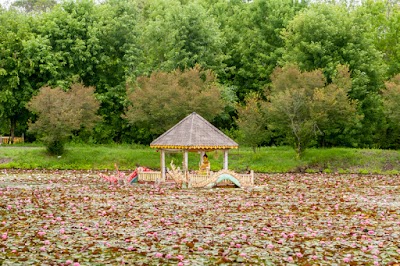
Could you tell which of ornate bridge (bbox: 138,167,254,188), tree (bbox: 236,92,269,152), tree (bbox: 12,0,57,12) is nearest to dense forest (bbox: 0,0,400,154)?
tree (bbox: 236,92,269,152)

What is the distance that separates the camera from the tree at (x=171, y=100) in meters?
47.6

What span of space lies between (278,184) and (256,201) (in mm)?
8667

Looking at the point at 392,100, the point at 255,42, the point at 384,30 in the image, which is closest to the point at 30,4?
the point at 255,42

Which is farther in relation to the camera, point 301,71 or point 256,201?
→ point 301,71

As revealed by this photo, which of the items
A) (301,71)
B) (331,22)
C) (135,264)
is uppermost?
(331,22)

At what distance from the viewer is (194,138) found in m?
35.2

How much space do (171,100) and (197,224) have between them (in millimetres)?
27803

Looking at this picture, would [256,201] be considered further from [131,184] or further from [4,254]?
[4,254]

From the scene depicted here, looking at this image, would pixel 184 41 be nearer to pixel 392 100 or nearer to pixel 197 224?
pixel 392 100

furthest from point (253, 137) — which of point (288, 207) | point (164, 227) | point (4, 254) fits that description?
point (4, 254)

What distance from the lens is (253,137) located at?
48.8 metres

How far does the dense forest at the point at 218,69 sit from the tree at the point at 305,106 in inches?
3.5

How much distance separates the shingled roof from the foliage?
3143mm

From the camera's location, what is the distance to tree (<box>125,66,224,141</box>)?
1873 inches
